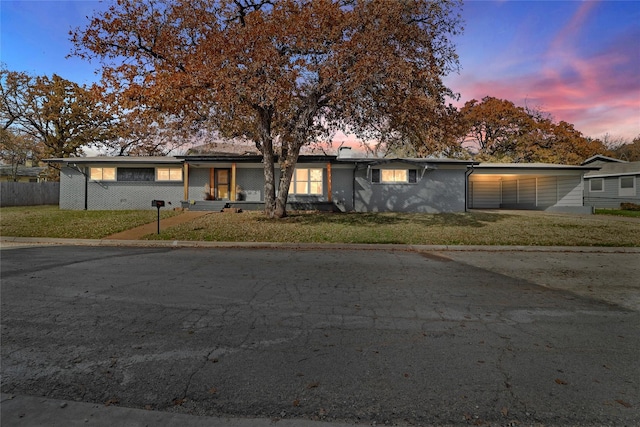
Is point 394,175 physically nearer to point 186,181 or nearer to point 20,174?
point 186,181

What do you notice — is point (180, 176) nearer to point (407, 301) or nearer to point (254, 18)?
point (254, 18)

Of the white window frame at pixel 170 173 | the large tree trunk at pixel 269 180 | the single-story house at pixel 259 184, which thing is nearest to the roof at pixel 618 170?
the single-story house at pixel 259 184

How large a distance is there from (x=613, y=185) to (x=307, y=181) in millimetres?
24249

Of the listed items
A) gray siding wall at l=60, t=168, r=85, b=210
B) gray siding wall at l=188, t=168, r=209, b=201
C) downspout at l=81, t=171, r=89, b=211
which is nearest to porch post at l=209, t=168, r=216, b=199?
gray siding wall at l=188, t=168, r=209, b=201

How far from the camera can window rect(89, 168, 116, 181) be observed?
2245 cm

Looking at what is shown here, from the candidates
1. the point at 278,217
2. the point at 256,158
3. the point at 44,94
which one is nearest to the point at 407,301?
the point at 278,217

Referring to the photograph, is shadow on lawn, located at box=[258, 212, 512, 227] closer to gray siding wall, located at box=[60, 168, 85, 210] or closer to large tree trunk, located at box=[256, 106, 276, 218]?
large tree trunk, located at box=[256, 106, 276, 218]

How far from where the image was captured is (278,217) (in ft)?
54.2

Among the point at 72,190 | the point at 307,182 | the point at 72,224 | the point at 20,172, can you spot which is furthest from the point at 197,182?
the point at 20,172

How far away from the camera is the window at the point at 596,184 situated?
1179 inches

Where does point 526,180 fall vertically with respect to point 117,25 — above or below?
below

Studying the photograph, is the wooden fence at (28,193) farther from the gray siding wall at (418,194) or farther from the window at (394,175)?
the window at (394,175)

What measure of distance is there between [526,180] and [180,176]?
25.0m

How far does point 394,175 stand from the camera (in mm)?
22609
